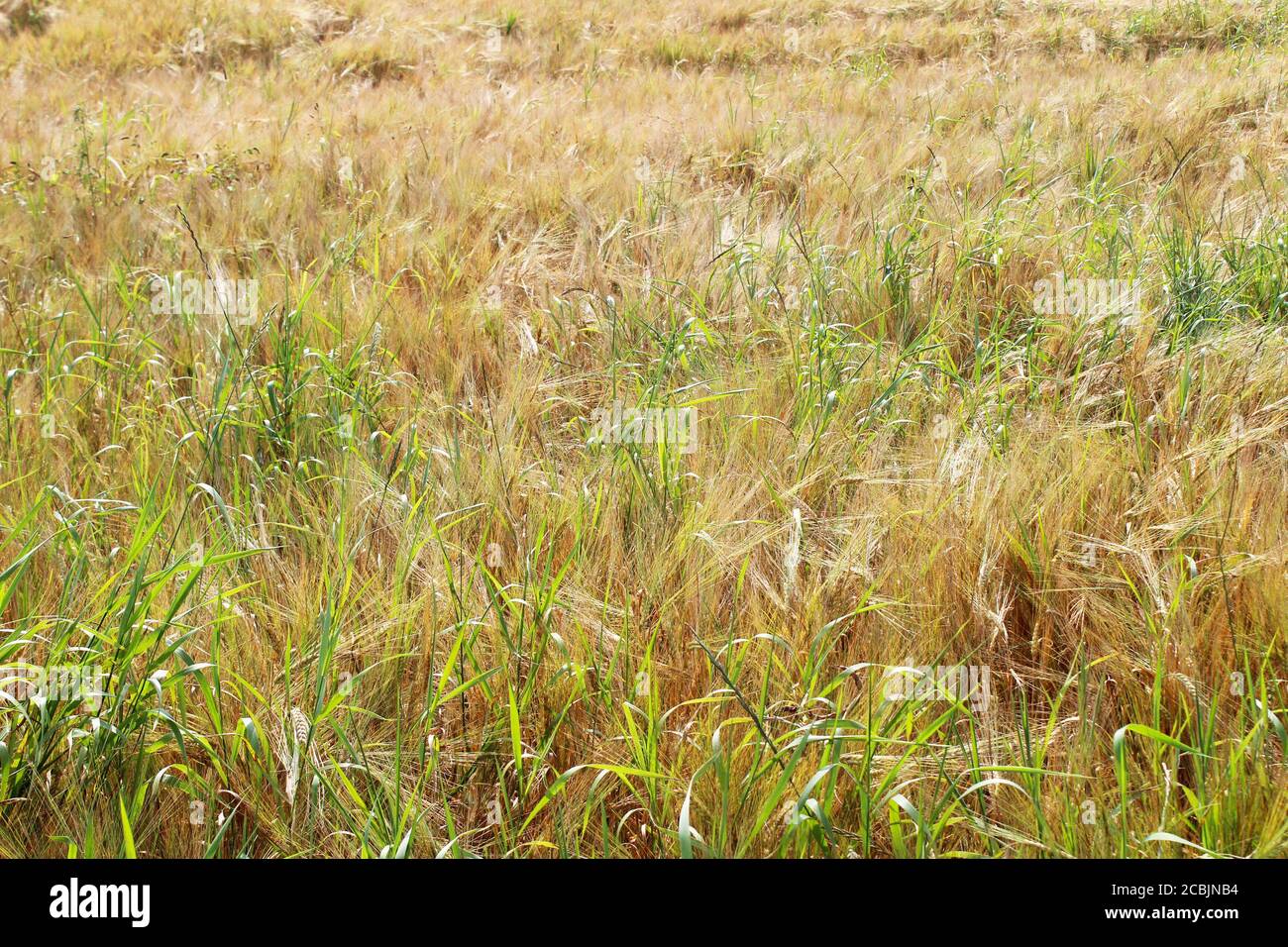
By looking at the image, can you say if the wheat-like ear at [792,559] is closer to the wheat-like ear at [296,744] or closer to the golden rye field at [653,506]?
the golden rye field at [653,506]

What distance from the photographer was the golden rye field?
1.17m

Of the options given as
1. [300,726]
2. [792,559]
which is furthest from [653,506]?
[300,726]

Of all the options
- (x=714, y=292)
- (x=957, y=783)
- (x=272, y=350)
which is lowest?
(x=957, y=783)

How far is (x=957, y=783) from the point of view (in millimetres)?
1186

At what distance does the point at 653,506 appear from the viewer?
1.69 meters

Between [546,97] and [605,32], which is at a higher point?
[605,32]

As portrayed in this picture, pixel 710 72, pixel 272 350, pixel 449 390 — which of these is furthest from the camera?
pixel 710 72

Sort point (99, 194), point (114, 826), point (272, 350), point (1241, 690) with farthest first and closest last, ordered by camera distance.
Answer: point (99, 194) → point (272, 350) → point (1241, 690) → point (114, 826)

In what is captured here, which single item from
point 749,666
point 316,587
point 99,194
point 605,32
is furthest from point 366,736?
point 605,32

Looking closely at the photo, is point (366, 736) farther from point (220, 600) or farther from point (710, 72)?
point (710, 72)

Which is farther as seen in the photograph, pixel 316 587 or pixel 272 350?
pixel 272 350

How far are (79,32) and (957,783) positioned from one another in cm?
1033
